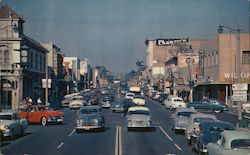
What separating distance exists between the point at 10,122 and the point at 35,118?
1111 cm

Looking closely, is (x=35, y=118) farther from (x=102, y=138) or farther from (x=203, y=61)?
(x=203, y=61)

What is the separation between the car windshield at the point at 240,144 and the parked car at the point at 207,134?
3.98 m

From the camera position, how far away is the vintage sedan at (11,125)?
2488 centimetres

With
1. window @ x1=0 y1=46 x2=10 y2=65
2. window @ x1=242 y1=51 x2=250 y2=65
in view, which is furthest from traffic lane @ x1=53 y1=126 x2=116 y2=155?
window @ x1=242 y1=51 x2=250 y2=65

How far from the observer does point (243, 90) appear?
25953 millimetres

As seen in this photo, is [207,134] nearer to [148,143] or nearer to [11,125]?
[148,143]

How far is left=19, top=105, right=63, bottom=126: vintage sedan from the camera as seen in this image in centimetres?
3628

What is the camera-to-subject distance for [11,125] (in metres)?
25.5

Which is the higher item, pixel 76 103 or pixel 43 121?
Answer: pixel 76 103

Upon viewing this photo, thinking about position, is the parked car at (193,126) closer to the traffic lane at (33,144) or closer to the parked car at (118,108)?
the traffic lane at (33,144)

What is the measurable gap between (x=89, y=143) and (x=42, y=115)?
14.0 m

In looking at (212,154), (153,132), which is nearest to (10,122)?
(153,132)

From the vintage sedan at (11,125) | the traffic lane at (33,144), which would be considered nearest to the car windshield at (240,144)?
the traffic lane at (33,144)

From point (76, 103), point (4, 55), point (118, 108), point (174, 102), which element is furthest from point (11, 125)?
point (76, 103)
